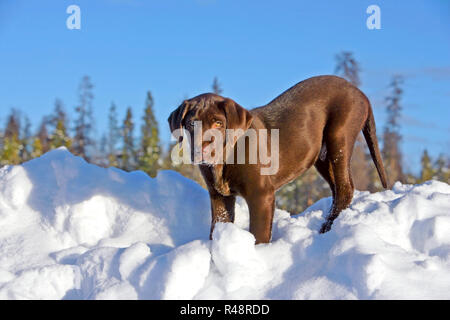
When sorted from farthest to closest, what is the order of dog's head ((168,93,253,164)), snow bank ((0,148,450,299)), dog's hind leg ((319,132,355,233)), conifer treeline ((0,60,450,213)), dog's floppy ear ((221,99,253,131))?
conifer treeline ((0,60,450,213)) → dog's hind leg ((319,132,355,233)) → dog's floppy ear ((221,99,253,131)) → dog's head ((168,93,253,164)) → snow bank ((0,148,450,299))

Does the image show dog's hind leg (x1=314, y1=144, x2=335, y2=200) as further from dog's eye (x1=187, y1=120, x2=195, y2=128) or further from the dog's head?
dog's eye (x1=187, y1=120, x2=195, y2=128)

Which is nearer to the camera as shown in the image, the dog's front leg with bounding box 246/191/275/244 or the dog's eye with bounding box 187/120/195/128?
the dog's eye with bounding box 187/120/195/128

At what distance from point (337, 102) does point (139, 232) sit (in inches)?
119

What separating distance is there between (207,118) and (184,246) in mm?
1297

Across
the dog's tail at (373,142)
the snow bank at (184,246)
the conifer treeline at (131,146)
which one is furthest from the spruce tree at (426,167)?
the snow bank at (184,246)

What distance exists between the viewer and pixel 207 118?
4219 mm

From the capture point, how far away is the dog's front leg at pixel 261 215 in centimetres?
436

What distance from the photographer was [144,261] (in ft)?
12.3

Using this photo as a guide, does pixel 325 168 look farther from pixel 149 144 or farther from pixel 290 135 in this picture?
pixel 149 144

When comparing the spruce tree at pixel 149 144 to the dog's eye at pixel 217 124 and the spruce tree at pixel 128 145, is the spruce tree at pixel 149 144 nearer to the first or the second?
the spruce tree at pixel 128 145

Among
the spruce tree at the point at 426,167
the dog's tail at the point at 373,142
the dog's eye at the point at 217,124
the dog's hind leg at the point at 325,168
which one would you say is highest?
the dog's eye at the point at 217,124

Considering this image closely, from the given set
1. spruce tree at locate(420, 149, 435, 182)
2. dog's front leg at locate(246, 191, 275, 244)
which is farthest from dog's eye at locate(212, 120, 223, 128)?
spruce tree at locate(420, 149, 435, 182)

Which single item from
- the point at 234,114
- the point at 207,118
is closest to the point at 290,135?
the point at 234,114

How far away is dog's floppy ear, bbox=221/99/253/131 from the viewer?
429 centimetres
